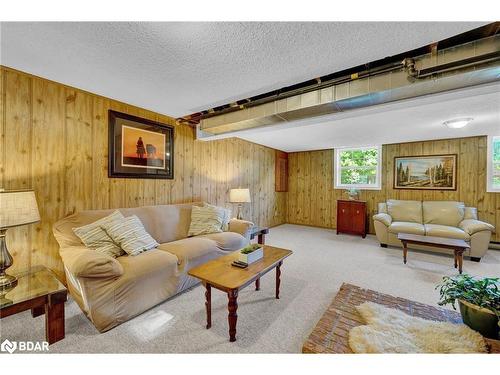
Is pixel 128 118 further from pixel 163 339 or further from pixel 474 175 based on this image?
pixel 474 175

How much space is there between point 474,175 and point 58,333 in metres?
6.57

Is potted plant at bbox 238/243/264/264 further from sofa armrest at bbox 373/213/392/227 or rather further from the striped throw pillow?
sofa armrest at bbox 373/213/392/227

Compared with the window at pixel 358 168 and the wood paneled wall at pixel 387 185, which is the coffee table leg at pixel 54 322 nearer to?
the wood paneled wall at pixel 387 185

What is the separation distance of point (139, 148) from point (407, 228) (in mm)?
4654

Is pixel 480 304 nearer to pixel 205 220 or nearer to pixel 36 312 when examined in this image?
pixel 205 220

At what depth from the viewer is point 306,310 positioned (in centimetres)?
199

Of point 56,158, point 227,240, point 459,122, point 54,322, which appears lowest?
point 54,322

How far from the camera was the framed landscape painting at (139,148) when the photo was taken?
2590mm

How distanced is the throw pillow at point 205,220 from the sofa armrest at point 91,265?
4.21 feet

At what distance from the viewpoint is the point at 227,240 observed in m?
2.79

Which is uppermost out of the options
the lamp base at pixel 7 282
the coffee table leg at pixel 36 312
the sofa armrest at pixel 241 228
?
the sofa armrest at pixel 241 228

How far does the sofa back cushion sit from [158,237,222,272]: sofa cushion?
1.25 ft

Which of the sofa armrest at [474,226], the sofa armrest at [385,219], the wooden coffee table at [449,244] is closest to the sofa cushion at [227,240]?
the wooden coffee table at [449,244]

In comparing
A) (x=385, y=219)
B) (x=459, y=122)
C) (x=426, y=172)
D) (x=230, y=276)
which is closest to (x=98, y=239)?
(x=230, y=276)
